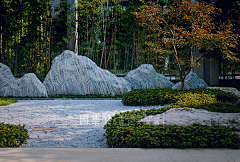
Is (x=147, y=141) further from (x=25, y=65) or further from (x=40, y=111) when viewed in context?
(x=25, y=65)

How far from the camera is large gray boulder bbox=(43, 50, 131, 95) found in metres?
8.22

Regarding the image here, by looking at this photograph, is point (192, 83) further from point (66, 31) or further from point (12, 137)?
point (12, 137)

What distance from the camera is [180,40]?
6883mm

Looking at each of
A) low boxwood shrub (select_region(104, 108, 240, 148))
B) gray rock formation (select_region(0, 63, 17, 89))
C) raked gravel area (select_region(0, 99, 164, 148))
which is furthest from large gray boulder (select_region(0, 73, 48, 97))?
low boxwood shrub (select_region(104, 108, 240, 148))

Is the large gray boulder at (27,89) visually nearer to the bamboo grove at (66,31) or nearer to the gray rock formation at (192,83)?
the bamboo grove at (66,31)

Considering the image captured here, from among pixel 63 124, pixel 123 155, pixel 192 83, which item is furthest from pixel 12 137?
pixel 192 83

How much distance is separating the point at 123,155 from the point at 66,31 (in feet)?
31.2

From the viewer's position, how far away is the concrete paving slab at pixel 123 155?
2256 mm

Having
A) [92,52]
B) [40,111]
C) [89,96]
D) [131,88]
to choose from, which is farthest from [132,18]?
[40,111]

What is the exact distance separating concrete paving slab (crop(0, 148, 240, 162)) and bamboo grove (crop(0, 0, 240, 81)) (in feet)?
25.5

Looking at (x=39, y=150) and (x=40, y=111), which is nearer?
(x=39, y=150)

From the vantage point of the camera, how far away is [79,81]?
27.0 feet

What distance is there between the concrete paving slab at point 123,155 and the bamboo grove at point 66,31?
7.79 m

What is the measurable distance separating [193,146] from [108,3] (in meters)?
9.66
